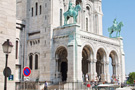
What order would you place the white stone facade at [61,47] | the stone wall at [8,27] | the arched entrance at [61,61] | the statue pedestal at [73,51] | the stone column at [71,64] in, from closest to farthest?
the stone wall at [8,27], the stone column at [71,64], the statue pedestal at [73,51], the white stone facade at [61,47], the arched entrance at [61,61]

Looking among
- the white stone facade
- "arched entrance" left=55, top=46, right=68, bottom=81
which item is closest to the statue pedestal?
the white stone facade

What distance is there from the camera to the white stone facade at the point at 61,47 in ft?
122

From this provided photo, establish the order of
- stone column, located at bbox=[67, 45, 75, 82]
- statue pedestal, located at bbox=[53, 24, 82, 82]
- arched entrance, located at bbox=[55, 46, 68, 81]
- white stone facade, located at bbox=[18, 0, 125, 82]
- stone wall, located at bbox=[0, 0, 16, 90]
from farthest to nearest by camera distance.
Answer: arched entrance, located at bbox=[55, 46, 68, 81]
white stone facade, located at bbox=[18, 0, 125, 82]
statue pedestal, located at bbox=[53, 24, 82, 82]
stone column, located at bbox=[67, 45, 75, 82]
stone wall, located at bbox=[0, 0, 16, 90]

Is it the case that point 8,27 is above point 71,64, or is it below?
above

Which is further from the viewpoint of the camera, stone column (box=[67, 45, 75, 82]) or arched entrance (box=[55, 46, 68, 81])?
arched entrance (box=[55, 46, 68, 81])

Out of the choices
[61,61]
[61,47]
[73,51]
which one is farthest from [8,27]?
[61,61]

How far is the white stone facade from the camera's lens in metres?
37.2

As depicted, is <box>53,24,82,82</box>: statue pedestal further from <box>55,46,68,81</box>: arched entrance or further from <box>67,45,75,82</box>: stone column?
<box>55,46,68,81</box>: arched entrance

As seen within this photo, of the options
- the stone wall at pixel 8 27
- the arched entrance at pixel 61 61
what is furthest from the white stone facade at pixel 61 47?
the stone wall at pixel 8 27

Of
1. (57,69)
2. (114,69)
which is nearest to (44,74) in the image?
(57,69)

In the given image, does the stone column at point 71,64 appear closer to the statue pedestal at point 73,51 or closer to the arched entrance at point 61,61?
the statue pedestal at point 73,51

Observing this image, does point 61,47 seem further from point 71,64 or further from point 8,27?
point 8,27

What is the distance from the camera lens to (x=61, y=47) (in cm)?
3928

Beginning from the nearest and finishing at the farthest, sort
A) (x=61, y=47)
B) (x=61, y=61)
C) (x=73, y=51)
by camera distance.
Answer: (x=73, y=51), (x=61, y=47), (x=61, y=61)
